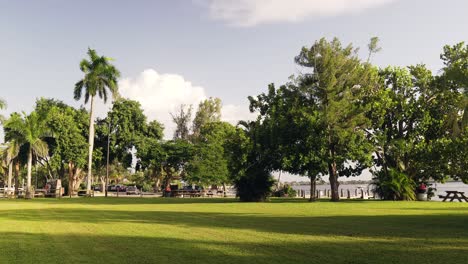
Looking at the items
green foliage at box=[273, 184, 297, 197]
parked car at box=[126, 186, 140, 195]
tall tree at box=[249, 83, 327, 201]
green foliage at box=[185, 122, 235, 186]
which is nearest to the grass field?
tall tree at box=[249, 83, 327, 201]

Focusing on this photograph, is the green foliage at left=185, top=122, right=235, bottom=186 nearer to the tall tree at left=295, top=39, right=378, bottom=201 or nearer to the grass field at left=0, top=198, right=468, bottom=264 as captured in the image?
the tall tree at left=295, top=39, right=378, bottom=201

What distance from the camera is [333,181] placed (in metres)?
40.1

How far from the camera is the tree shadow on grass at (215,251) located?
9.36 meters

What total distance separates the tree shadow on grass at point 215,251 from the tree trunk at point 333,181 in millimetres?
27944

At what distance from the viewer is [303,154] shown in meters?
38.1

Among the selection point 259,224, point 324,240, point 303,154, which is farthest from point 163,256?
point 303,154

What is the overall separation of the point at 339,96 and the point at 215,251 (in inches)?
1230

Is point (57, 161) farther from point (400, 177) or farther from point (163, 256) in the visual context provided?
point (163, 256)

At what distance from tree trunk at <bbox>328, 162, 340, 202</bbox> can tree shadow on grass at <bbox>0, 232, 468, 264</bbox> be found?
2794cm

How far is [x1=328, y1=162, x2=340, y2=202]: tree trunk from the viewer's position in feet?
129

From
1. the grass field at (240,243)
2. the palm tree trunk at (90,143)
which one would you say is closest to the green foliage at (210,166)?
the palm tree trunk at (90,143)

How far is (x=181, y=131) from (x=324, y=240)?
225 feet

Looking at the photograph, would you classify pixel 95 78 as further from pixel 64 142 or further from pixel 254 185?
pixel 254 185

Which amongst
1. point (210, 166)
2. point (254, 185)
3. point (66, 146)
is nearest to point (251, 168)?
point (254, 185)
